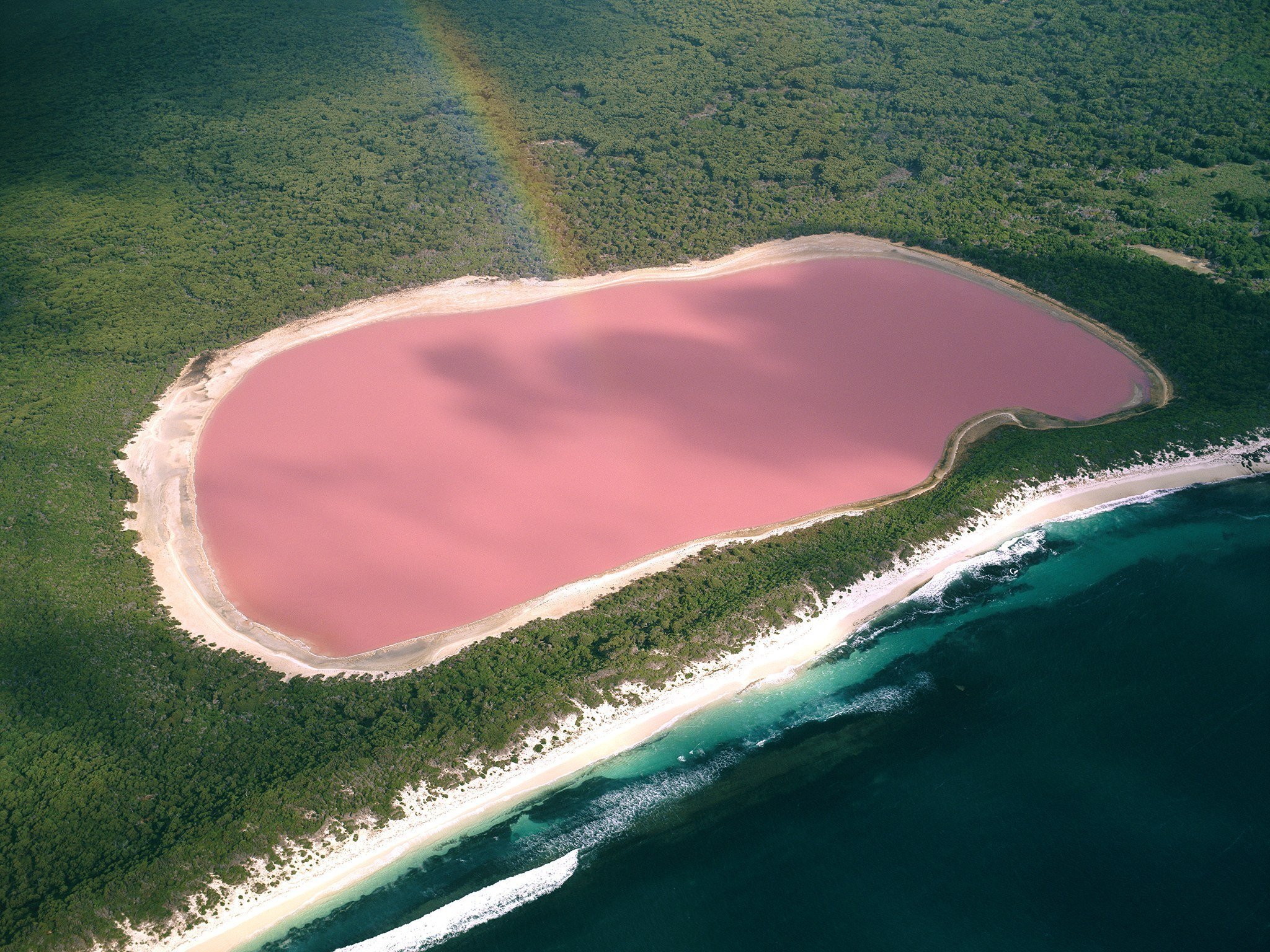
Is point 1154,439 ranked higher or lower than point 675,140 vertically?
lower

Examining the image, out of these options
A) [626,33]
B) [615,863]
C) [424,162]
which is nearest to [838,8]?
[626,33]

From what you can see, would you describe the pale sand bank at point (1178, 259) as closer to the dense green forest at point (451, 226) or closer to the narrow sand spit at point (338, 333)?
the dense green forest at point (451, 226)

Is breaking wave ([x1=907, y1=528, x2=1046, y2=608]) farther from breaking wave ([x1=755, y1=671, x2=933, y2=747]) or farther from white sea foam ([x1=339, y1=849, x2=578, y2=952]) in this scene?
white sea foam ([x1=339, y1=849, x2=578, y2=952])

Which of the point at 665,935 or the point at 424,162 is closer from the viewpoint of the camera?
the point at 665,935

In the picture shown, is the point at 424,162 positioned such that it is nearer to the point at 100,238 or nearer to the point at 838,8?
the point at 100,238

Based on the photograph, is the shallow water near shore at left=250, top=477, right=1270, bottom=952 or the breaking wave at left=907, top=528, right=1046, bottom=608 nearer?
the shallow water near shore at left=250, top=477, right=1270, bottom=952

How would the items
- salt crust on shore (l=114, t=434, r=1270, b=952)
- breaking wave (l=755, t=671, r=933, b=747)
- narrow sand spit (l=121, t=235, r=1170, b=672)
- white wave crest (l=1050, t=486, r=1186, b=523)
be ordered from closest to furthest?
salt crust on shore (l=114, t=434, r=1270, b=952)
breaking wave (l=755, t=671, r=933, b=747)
narrow sand spit (l=121, t=235, r=1170, b=672)
white wave crest (l=1050, t=486, r=1186, b=523)

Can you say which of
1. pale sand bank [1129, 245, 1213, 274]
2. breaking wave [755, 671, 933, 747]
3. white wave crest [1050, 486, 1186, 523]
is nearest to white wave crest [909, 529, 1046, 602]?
white wave crest [1050, 486, 1186, 523]

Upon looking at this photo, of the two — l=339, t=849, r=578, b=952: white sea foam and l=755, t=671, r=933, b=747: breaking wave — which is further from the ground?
l=339, t=849, r=578, b=952: white sea foam
